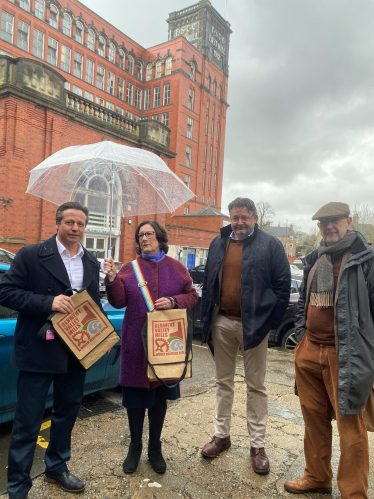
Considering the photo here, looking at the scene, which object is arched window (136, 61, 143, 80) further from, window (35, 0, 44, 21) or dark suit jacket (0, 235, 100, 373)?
dark suit jacket (0, 235, 100, 373)

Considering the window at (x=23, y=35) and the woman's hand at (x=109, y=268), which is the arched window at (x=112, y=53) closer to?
the window at (x=23, y=35)

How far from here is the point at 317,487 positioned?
8.21 feet

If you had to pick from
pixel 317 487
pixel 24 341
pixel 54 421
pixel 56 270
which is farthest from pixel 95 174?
pixel 317 487

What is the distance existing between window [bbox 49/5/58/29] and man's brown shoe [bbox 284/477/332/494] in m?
33.3

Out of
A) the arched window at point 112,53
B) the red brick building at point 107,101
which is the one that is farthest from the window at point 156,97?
the arched window at point 112,53

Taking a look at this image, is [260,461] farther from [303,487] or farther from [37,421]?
[37,421]

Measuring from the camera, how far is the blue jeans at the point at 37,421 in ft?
7.19

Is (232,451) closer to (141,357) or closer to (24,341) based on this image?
(141,357)

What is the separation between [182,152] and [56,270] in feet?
108

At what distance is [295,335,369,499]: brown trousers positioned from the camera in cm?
222

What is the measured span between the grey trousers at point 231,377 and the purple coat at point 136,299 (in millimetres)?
480

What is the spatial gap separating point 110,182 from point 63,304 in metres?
1.53

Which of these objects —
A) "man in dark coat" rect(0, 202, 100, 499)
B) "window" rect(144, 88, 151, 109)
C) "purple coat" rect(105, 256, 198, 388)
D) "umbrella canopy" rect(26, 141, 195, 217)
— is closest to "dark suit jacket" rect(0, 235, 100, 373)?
"man in dark coat" rect(0, 202, 100, 499)

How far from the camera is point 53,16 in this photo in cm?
2730
